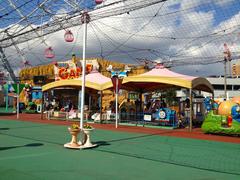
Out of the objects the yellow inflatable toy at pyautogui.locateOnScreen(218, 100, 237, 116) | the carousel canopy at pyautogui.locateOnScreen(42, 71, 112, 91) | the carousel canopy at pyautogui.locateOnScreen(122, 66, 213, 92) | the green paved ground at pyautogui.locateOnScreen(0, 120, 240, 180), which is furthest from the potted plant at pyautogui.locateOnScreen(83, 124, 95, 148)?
the carousel canopy at pyautogui.locateOnScreen(42, 71, 112, 91)

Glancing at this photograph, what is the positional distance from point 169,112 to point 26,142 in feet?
31.8

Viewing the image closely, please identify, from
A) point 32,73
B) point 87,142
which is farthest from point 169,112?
point 32,73

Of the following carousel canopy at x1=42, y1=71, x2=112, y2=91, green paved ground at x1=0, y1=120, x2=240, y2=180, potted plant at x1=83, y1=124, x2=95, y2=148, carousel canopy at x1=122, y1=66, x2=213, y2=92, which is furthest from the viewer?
carousel canopy at x1=42, y1=71, x2=112, y2=91

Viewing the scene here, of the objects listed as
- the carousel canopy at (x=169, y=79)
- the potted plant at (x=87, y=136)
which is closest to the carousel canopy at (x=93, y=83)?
the carousel canopy at (x=169, y=79)

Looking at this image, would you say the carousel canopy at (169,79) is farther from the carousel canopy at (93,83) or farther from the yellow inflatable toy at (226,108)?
the yellow inflatable toy at (226,108)

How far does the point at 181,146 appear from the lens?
11.2m

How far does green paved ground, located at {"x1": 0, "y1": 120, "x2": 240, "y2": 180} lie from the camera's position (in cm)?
675

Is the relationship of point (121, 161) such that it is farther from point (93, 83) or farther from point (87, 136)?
point (93, 83)

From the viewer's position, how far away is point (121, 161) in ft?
27.1

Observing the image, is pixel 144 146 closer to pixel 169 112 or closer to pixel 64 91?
pixel 169 112

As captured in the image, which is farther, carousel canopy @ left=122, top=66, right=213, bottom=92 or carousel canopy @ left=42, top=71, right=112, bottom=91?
carousel canopy @ left=42, top=71, right=112, bottom=91

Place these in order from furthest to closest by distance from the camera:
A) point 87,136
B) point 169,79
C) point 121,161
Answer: point 169,79
point 87,136
point 121,161

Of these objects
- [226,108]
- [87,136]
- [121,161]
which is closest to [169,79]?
[226,108]

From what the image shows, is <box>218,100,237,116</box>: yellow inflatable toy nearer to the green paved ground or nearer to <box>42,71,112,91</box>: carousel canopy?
the green paved ground
